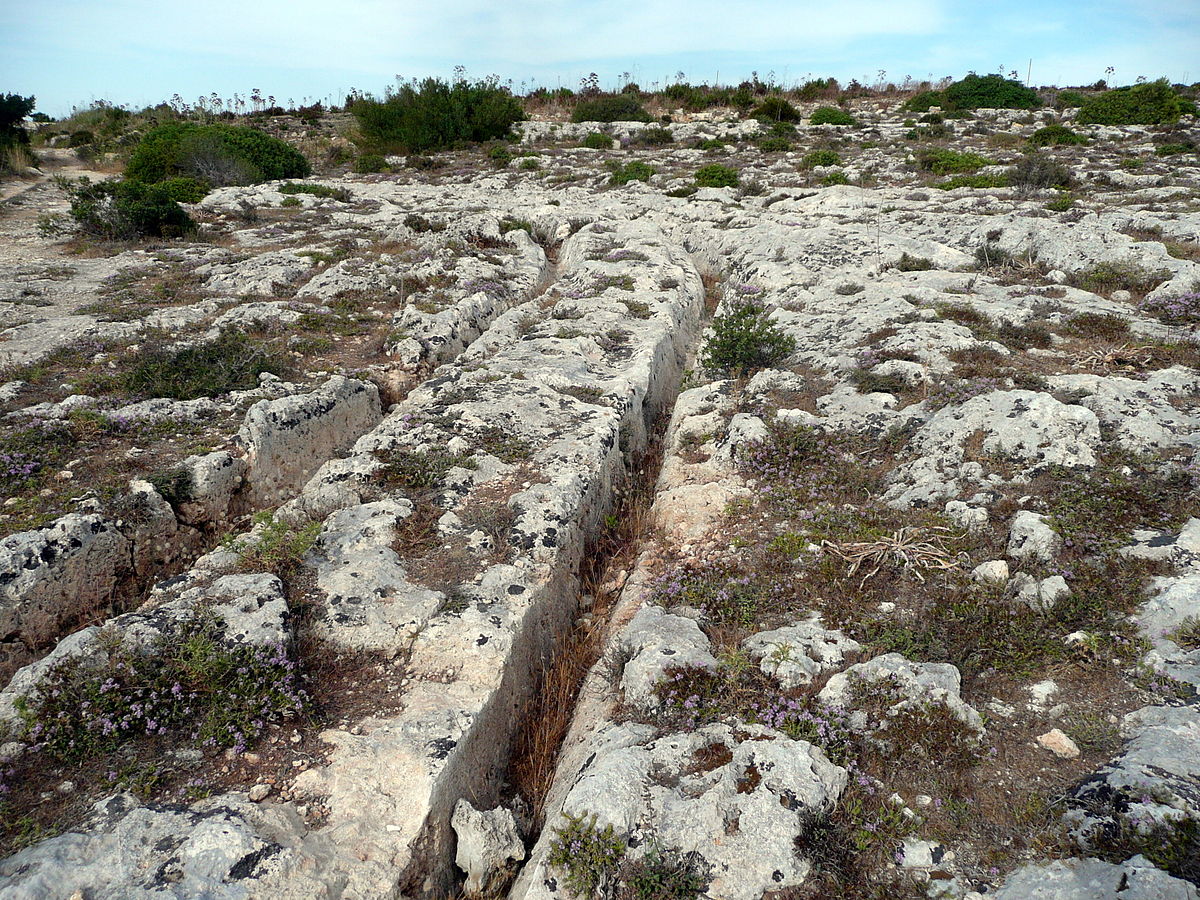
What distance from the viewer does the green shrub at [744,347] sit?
8898 mm

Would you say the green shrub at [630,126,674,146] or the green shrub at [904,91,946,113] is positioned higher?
the green shrub at [904,91,946,113]

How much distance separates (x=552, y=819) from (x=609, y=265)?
36.5 feet

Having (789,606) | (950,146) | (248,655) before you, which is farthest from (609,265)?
(950,146)

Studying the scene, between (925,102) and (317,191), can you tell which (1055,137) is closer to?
(925,102)

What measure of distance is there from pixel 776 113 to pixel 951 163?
645 inches

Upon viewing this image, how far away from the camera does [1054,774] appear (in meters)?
3.42

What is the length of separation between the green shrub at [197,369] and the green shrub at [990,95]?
130 feet

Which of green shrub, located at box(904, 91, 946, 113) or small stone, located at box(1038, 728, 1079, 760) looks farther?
green shrub, located at box(904, 91, 946, 113)

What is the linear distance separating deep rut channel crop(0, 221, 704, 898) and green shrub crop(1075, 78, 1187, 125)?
3267 cm

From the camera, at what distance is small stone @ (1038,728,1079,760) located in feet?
11.5

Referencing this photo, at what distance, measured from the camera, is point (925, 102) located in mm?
36312

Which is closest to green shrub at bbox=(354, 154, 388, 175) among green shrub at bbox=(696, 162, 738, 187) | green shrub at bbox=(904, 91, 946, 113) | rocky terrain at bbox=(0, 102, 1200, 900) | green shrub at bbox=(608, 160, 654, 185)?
green shrub at bbox=(608, 160, 654, 185)

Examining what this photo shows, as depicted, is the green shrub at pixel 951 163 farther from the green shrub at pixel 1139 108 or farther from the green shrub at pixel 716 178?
the green shrub at pixel 1139 108

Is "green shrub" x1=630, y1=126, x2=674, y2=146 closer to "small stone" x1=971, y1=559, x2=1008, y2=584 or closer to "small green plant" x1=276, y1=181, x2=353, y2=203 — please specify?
"small green plant" x1=276, y1=181, x2=353, y2=203
